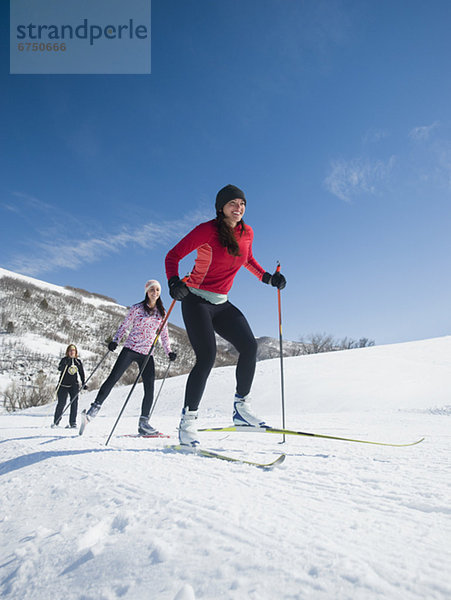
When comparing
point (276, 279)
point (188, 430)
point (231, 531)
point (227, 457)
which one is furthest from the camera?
point (276, 279)

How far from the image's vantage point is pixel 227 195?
10.2 ft

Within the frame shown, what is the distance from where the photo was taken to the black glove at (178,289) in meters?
2.71

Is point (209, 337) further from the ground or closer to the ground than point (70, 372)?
further from the ground

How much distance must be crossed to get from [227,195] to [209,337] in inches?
51.7

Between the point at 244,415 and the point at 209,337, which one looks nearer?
the point at 209,337

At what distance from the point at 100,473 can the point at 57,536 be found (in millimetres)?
610

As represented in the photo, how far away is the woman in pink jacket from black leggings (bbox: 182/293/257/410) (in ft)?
4.58

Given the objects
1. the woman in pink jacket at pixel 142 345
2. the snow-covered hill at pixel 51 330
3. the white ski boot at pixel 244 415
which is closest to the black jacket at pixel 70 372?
the woman in pink jacket at pixel 142 345

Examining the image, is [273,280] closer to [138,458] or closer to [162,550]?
[138,458]

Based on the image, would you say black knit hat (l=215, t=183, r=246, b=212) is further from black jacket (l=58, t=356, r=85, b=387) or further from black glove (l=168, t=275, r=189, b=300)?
black jacket (l=58, t=356, r=85, b=387)

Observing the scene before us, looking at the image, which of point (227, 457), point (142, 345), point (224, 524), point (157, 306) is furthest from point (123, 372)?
point (224, 524)

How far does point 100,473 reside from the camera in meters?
1.76

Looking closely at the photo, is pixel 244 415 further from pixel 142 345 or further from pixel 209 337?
pixel 142 345

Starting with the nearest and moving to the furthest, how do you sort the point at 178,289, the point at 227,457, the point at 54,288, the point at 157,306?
the point at 227,457, the point at 178,289, the point at 157,306, the point at 54,288
